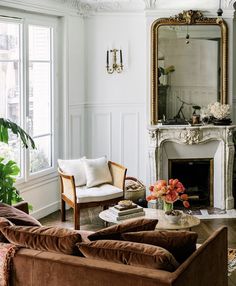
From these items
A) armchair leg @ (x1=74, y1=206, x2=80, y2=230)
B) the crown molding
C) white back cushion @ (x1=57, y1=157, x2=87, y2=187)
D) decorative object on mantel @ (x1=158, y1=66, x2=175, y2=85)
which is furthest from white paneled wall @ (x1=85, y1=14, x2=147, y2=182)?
armchair leg @ (x1=74, y1=206, x2=80, y2=230)

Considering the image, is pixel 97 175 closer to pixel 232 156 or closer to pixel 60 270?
pixel 232 156

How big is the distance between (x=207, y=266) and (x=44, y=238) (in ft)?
3.43

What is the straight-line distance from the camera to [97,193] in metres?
6.29

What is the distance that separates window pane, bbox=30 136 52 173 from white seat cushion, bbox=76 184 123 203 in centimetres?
68

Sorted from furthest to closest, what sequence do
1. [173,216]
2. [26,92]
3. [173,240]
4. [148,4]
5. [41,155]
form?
[148,4] < [41,155] < [26,92] < [173,216] < [173,240]

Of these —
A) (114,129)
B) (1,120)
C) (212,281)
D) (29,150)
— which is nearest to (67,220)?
(29,150)

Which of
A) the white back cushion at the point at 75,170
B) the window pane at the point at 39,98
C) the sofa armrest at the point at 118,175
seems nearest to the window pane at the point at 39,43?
the window pane at the point at 39,98

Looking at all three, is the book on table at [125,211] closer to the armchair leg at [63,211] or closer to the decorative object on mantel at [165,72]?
the armchair leg at [63,211]

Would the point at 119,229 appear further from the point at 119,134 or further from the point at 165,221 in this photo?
the point at 119,134

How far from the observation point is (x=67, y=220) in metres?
6.79

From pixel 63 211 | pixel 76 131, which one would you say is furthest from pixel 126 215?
pixel 76 131

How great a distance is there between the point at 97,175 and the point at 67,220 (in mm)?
700

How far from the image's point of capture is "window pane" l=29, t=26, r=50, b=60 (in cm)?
663

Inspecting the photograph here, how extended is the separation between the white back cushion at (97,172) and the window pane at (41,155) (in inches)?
24.3
